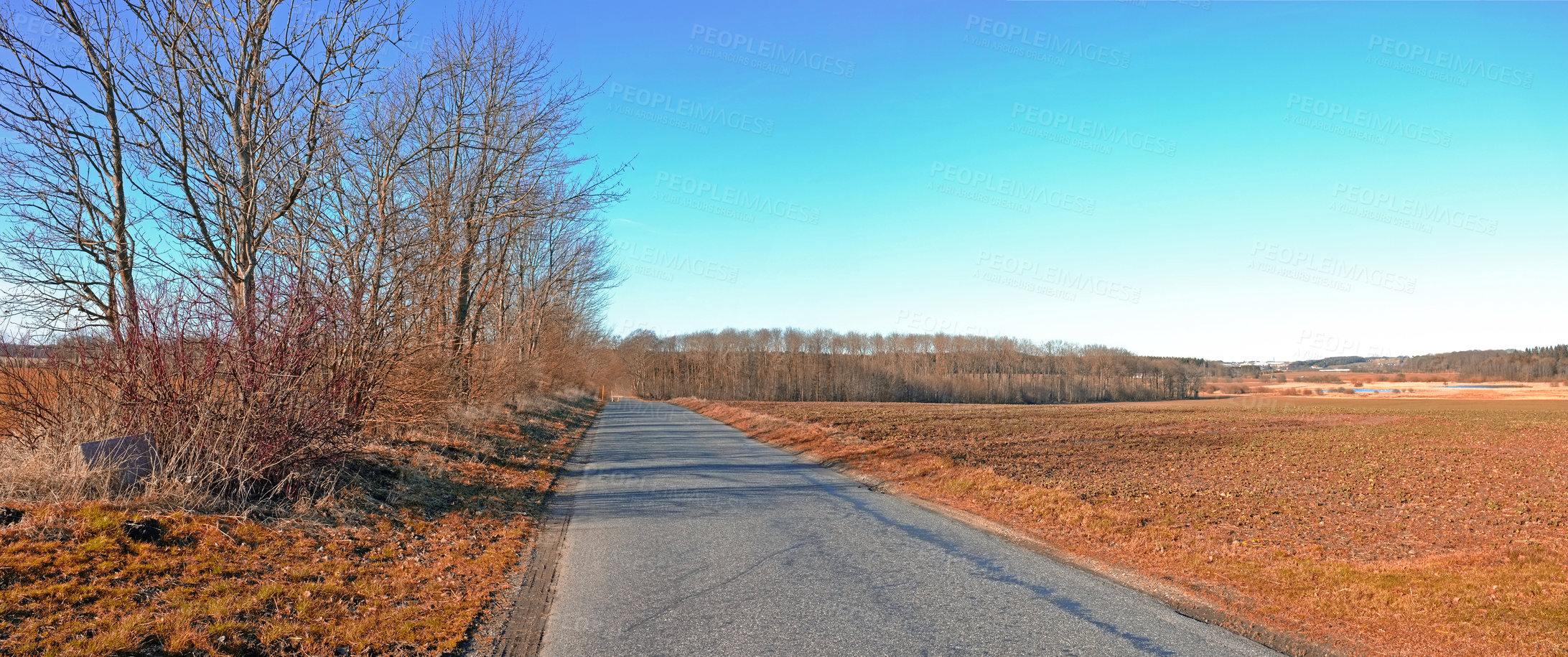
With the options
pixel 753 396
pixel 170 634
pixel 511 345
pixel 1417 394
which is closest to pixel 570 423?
pixel 511 345

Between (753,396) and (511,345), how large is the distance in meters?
67.1

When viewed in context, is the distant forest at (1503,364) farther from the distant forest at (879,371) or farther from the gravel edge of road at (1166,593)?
the gravel edge of road at (1166,593)

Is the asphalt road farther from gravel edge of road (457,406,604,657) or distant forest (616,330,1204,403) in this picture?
distant forest (616,330,1204,403)

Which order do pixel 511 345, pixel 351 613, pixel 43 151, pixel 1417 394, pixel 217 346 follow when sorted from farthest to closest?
pixel 1417 394 < pixel 511 345 < pixel 43 151 < pixel 217 346 < pixel 351 613

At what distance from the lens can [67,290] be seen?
8.99 m

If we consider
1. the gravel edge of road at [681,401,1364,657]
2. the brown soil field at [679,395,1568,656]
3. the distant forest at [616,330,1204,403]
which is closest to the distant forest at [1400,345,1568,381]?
the distant forest at [616,330,1204,403]

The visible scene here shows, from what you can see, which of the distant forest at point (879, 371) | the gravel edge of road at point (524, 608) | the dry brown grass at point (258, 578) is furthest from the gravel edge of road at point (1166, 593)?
the distant forest at point (879, 371)

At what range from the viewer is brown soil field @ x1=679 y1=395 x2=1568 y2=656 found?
18.8ft

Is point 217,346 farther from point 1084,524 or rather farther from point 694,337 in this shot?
point 694,337

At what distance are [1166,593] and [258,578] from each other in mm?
7402

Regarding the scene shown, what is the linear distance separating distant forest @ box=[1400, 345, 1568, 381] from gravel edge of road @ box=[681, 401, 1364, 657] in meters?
154

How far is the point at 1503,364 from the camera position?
12838 centimetres

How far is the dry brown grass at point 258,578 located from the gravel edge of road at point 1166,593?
5.55 metres

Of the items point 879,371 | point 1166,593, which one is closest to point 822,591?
point 1166,593
